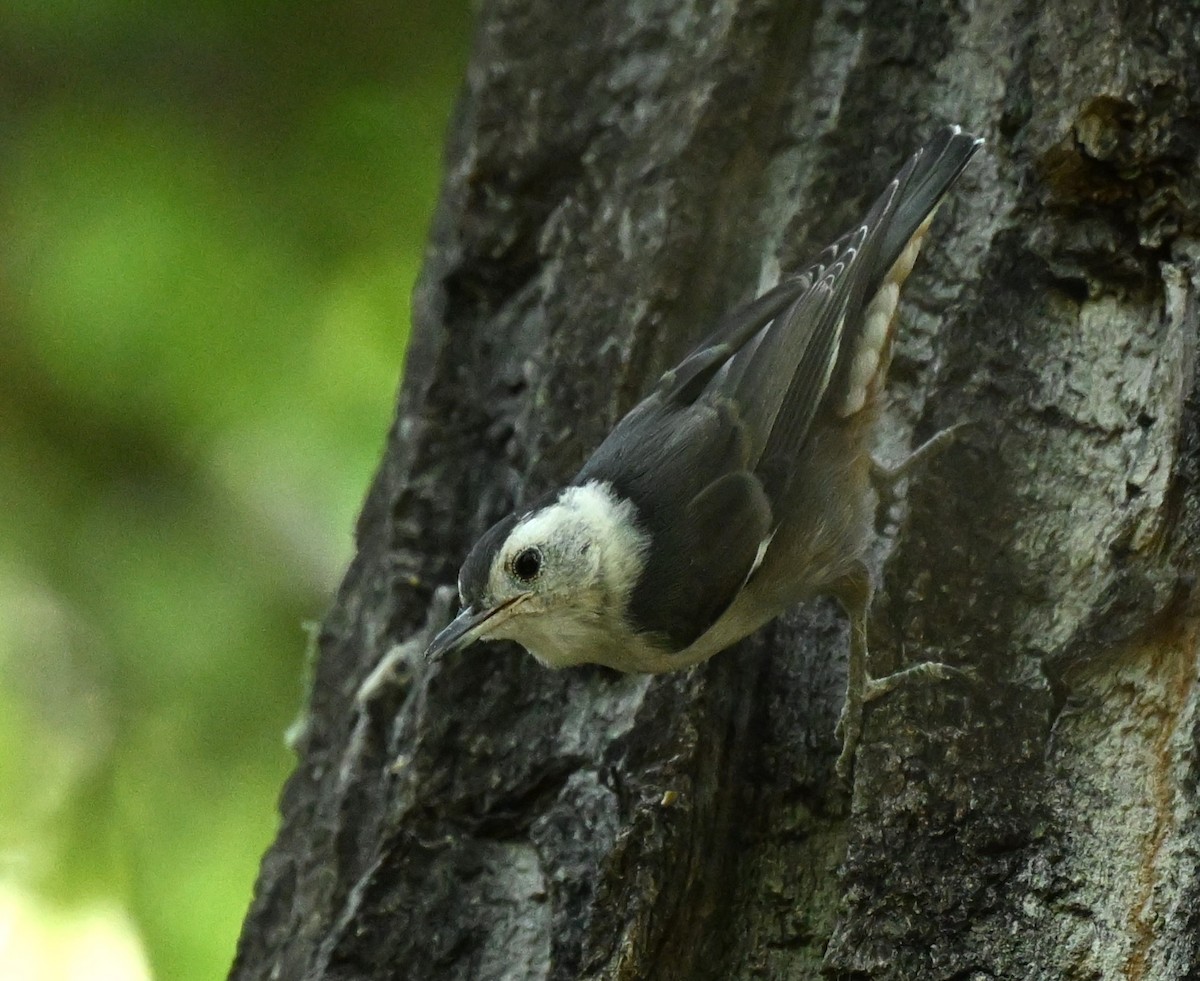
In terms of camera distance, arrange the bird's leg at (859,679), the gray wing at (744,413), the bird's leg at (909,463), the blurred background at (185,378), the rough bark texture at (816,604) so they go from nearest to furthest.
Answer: the rough bark texture at (816,604) → the bird's leg at (859,679) → the bird's leg at (909,463) → the gray wing at (744,413) → the blurred background at (185,378)

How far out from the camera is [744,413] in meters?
2.29

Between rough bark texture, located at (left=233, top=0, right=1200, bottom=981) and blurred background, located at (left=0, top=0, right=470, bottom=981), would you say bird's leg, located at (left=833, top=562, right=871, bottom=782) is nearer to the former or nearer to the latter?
rough bark texture, located at (left=233, top=0, right=1200, bottom=981)

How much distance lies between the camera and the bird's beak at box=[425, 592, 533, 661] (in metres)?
2.11

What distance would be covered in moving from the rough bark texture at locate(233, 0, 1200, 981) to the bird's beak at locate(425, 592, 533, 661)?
152 mm

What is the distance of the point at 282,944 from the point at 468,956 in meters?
0.46

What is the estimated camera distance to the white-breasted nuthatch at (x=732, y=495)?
2.12 metres

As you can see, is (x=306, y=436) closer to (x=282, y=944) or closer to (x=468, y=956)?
(x=282, y=944)

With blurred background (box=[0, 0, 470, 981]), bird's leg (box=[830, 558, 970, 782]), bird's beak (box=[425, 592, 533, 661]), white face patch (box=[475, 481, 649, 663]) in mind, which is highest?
blurred background (box=[0, 0, 470, 981])

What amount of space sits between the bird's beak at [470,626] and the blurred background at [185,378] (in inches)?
51.0

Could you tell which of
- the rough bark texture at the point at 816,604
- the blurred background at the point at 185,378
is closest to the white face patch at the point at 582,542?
the rough bark texture at the point at 816,604

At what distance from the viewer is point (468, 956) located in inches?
79.9

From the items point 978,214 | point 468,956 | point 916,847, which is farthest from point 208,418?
point 916,847

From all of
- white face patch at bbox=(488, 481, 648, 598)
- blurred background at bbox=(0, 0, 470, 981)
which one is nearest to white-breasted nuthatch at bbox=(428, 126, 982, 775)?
white face patch at bbox=(488, 481, 648, 598)

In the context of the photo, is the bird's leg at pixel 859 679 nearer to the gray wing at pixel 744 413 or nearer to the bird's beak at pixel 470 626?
the gray wing at pixel 744 413
